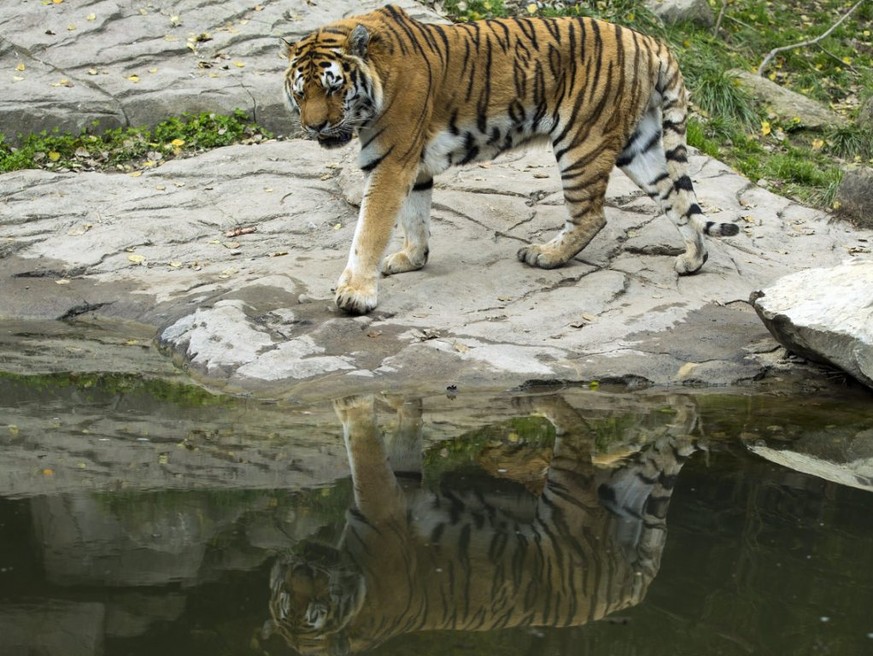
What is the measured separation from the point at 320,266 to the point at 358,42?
4.81 ft

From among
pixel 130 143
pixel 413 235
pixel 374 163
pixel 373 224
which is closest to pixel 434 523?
pixel 373 224

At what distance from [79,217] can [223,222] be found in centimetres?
96

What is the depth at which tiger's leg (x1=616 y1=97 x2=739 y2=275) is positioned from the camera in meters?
6.45

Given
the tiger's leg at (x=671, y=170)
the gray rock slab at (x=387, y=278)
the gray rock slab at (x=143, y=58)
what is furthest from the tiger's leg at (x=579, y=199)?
the gray rock slab at (x=143, y=58)

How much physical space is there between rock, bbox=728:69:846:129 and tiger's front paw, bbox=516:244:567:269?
4478 mm

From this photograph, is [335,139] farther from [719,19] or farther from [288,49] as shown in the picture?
[719,19]

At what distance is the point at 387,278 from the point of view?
6328 millimetres

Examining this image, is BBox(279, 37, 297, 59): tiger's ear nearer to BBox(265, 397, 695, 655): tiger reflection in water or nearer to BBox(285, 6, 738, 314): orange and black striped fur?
BBox(285, 6, 738, 314): orange and black striped fur

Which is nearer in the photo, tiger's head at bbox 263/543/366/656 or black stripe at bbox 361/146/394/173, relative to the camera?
tiger's head at bbox 263/543/366/656

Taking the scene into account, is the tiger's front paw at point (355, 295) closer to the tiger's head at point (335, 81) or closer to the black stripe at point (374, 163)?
the black stripe at point (374, 163)

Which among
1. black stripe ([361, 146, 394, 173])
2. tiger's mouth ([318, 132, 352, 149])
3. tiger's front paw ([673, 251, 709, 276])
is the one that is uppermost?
tiger's mouth ([318, 132, 352, 149])

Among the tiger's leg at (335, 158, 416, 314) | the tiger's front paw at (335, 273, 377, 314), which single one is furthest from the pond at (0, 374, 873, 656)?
the tiger's leg at (335, 158, 416, 314)

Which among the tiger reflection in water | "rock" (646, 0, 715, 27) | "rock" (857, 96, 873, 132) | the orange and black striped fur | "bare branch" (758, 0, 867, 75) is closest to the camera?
the tiger reflection in water

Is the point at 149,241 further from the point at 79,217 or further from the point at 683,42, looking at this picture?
the point at 683,42
